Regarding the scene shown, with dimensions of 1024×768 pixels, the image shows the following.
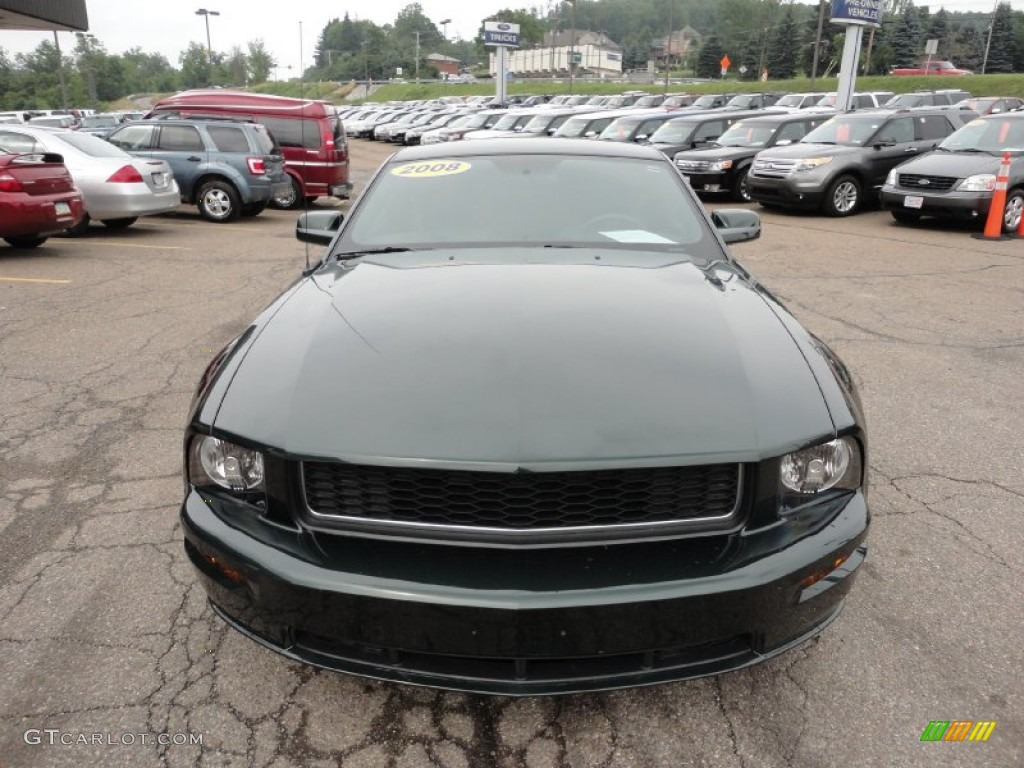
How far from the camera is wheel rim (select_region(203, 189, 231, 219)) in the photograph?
13160mm

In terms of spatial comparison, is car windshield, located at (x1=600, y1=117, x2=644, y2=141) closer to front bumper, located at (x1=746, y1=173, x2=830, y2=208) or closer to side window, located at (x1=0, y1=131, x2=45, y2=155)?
front bumper, located at (x1=746, y1=173, x2=830, y2=208)

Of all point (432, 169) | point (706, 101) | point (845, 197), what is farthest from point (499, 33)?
point (432, 169)

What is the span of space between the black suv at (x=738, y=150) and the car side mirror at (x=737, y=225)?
10.7 meters

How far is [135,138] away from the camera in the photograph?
1344cm

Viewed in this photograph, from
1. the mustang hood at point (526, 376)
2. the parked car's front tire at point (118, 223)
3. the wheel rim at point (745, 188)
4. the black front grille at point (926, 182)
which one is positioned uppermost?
the mustang hood at point (526, 376)

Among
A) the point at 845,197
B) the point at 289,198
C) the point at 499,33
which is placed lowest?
the point at 289,198

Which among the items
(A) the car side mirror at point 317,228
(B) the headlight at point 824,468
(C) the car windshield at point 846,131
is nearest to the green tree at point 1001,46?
(C) the car windshield at point 846,131

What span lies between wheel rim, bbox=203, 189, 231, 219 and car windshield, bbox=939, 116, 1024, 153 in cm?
1153

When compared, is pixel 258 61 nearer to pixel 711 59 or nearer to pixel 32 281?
pixel 711 59

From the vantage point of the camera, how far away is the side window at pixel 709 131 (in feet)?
55.3

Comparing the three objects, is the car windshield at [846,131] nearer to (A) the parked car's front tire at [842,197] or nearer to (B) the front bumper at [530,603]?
(A) the parked car's front tire at [842,197]

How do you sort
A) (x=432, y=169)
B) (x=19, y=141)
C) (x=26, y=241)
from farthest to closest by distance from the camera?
(x=19, y=141) < (x=26, y=241) < (x=432, y=169)

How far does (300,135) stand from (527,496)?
48.0 ft

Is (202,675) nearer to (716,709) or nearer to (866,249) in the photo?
(716,709)
